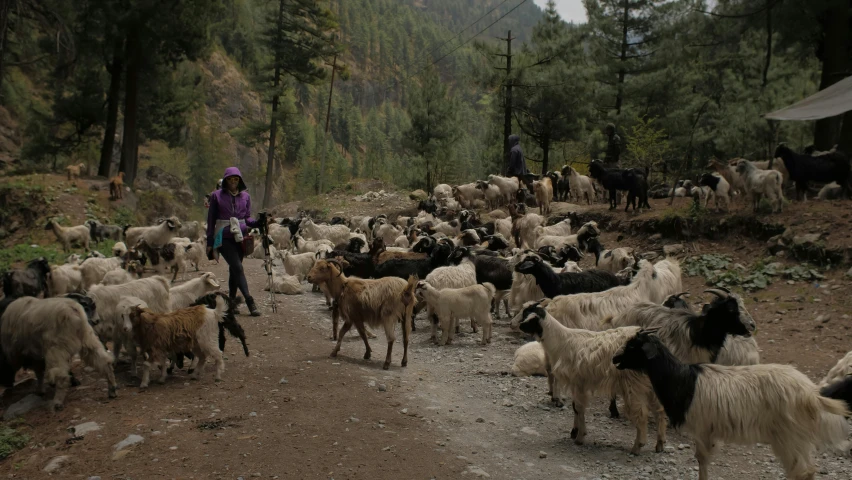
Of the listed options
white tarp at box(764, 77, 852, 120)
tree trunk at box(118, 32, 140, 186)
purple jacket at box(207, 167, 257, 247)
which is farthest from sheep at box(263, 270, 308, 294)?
tree trunk at box(118, 32, 140, 186)

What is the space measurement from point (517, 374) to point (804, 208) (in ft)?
25.2

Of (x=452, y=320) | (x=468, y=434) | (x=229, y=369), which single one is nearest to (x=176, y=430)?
(x=229, y=369)

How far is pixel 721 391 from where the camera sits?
13.5ft

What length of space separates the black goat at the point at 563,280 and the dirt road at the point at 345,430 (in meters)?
1.48

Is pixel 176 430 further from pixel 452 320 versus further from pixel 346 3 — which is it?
pixel 346 3

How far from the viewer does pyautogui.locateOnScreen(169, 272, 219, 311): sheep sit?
8.10 metres

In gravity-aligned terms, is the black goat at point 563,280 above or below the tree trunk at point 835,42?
below

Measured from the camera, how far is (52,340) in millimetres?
5266

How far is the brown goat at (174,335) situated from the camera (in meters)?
5.73

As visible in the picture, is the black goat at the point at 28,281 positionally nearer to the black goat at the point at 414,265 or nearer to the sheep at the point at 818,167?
the black goat at the point at 414,265

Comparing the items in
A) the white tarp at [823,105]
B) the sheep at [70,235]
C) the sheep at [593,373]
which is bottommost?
the sheep at [593,373]

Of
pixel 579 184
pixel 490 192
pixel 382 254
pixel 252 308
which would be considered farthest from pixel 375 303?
pixel 490 192

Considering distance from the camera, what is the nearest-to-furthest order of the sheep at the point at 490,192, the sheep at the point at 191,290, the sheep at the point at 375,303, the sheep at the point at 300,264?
the sheep at the point at 375,303 < the sheep at the point at 191,290 < the sheep at the point at 300,264 < the sheep at the point at 490,192

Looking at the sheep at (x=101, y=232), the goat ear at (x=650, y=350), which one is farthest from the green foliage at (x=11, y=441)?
the sheep at (x=101, y=232)
